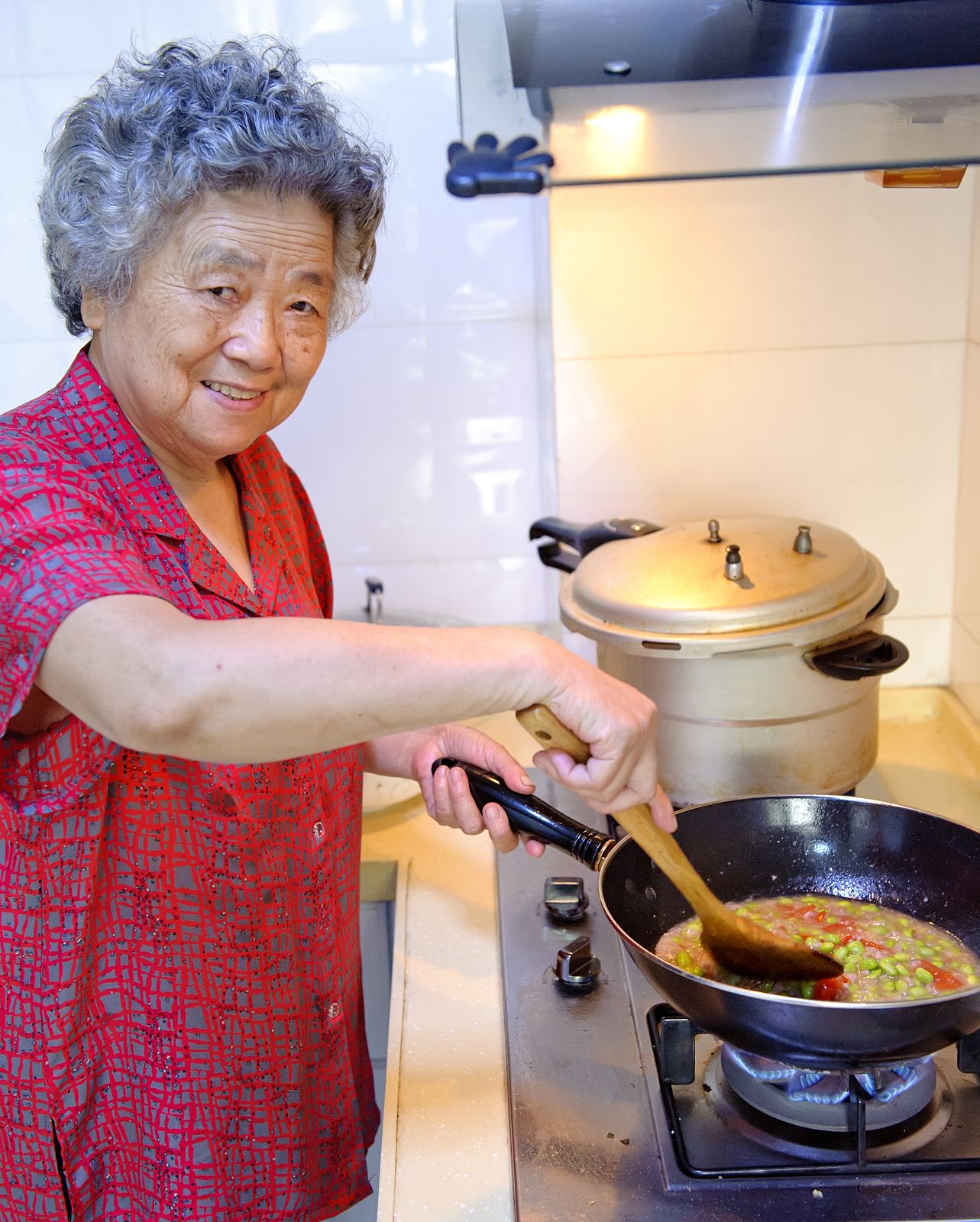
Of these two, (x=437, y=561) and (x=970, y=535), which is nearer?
(x=970, y=535)

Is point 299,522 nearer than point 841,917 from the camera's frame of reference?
No

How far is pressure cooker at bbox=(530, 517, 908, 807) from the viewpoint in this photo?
1.13m

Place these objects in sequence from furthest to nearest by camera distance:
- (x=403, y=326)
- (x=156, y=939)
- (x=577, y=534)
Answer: (x=403, y=326)
(x=577, y=534)
(x=156, y=939)

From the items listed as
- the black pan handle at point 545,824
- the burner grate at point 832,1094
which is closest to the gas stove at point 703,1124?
the burner grate at point 832,1094

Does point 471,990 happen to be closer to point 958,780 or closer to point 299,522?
point 299,522

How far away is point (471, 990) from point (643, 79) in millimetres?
748

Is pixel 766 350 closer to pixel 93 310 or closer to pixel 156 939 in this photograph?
pixel 93 310

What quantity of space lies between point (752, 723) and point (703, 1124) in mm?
384

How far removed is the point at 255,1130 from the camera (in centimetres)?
101

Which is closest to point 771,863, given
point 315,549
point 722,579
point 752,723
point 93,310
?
point 752,723

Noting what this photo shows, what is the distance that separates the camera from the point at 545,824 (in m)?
0.99

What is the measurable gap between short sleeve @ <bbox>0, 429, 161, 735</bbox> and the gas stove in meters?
0.49

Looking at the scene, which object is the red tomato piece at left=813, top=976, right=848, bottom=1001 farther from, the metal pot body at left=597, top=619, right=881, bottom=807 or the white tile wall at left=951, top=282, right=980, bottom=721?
the white tile wall at left=951, top=282, right=980, bottom=721

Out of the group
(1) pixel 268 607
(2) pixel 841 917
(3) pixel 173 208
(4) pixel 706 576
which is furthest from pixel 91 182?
(2) pixel 841 917
